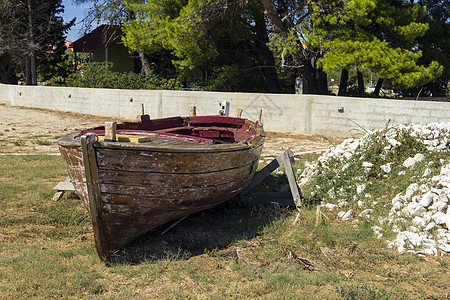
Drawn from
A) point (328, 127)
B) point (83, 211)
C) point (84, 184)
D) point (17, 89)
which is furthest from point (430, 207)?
point (17, 89)

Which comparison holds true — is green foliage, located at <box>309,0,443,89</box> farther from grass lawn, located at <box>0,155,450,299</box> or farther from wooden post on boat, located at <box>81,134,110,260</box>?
wooden post on boat, located at <box>81,134,110,260</box>

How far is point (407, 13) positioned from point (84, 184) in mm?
15387

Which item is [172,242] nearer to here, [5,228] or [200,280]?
[200,280]

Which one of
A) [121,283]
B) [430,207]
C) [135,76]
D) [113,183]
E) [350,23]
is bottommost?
[121,283]

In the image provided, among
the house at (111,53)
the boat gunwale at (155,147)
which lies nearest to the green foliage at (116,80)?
the house at (111,53)

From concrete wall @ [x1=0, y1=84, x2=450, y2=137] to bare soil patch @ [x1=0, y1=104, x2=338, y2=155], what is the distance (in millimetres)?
494

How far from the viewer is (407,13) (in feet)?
54.5

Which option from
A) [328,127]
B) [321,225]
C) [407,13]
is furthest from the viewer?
[407,13]

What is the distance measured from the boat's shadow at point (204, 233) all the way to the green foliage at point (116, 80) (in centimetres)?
1619

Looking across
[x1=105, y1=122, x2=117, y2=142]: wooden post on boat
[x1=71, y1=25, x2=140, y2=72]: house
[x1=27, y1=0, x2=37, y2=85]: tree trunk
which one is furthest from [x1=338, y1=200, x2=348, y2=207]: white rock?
A: [x1=27, y1=0, x2=37, y2=85]: tree trunk

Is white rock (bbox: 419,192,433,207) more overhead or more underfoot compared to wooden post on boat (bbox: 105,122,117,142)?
more underfoot

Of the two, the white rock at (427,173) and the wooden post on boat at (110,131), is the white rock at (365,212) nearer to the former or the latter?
the white rock at (427,173)

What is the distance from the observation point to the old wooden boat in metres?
4.54

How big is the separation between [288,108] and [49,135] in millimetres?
7643
